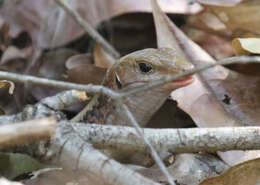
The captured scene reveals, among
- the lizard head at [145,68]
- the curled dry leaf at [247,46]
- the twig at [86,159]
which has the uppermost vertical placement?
the twig at [86,159]

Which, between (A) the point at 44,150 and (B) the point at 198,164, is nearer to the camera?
(A) the point at 44,150

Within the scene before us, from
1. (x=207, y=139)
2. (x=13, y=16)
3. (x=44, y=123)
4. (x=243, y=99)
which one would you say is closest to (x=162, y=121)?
(x=243, y=99)

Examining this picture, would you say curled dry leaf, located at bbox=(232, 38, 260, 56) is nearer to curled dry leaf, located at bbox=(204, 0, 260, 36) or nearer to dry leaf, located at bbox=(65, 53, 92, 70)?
curled dry leaf, located at bbox=(204, 0, 260, 36)

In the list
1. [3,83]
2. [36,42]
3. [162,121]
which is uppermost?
[3,83]

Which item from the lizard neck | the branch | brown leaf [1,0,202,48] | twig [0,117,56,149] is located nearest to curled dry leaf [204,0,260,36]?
brown leaf [1,0,202,48]

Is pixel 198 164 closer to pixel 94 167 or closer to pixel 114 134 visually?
pixel 114 134

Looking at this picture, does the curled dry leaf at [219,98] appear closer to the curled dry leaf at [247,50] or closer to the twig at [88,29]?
the curled dry leaf at [247,50]

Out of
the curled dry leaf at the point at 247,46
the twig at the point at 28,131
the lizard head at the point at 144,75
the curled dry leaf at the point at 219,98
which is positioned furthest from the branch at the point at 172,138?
the curled dry leaf at the point at 247,46
